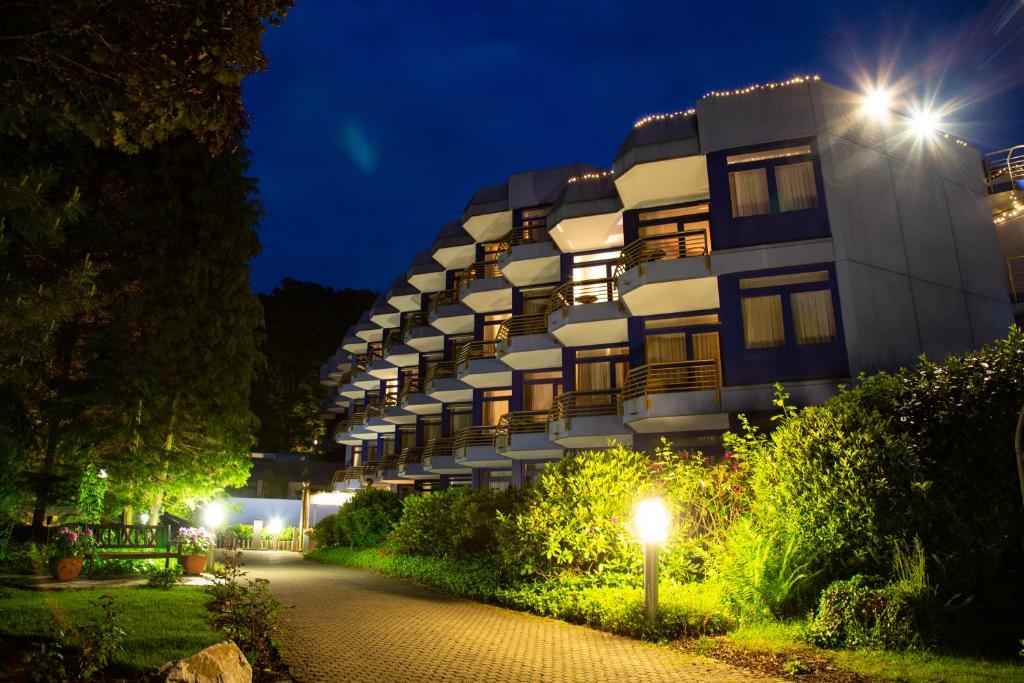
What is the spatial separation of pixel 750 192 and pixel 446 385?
62.7ft

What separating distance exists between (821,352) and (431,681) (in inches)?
562

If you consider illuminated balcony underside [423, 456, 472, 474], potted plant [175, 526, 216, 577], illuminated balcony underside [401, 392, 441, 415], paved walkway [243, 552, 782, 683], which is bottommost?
paved walkway [243, 552, 782, 683]

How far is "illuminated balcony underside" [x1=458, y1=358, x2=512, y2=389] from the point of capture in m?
30.6

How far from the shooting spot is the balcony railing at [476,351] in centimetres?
3176

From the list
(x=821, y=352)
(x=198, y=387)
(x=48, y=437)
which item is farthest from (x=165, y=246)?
(x=821, y=352)

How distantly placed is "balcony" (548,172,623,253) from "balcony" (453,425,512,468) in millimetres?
9507

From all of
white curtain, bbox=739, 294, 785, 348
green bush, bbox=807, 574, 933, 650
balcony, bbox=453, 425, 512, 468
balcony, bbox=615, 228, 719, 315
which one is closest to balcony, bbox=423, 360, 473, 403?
balcony, bbox=453, 425, 512, 468

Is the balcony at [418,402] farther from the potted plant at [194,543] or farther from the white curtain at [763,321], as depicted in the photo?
the white curtain at [763,321]

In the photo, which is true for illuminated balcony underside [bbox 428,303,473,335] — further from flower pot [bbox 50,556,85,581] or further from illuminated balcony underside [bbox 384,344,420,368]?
flower pot [bbox 50,556,85,581]

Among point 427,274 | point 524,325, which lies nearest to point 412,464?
point 427,274

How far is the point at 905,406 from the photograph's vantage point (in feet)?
34.6

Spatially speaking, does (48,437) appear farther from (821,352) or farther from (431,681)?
(821,352)

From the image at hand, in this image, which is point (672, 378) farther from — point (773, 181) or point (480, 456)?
point (480, 456)

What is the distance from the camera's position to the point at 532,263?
93.7ft
